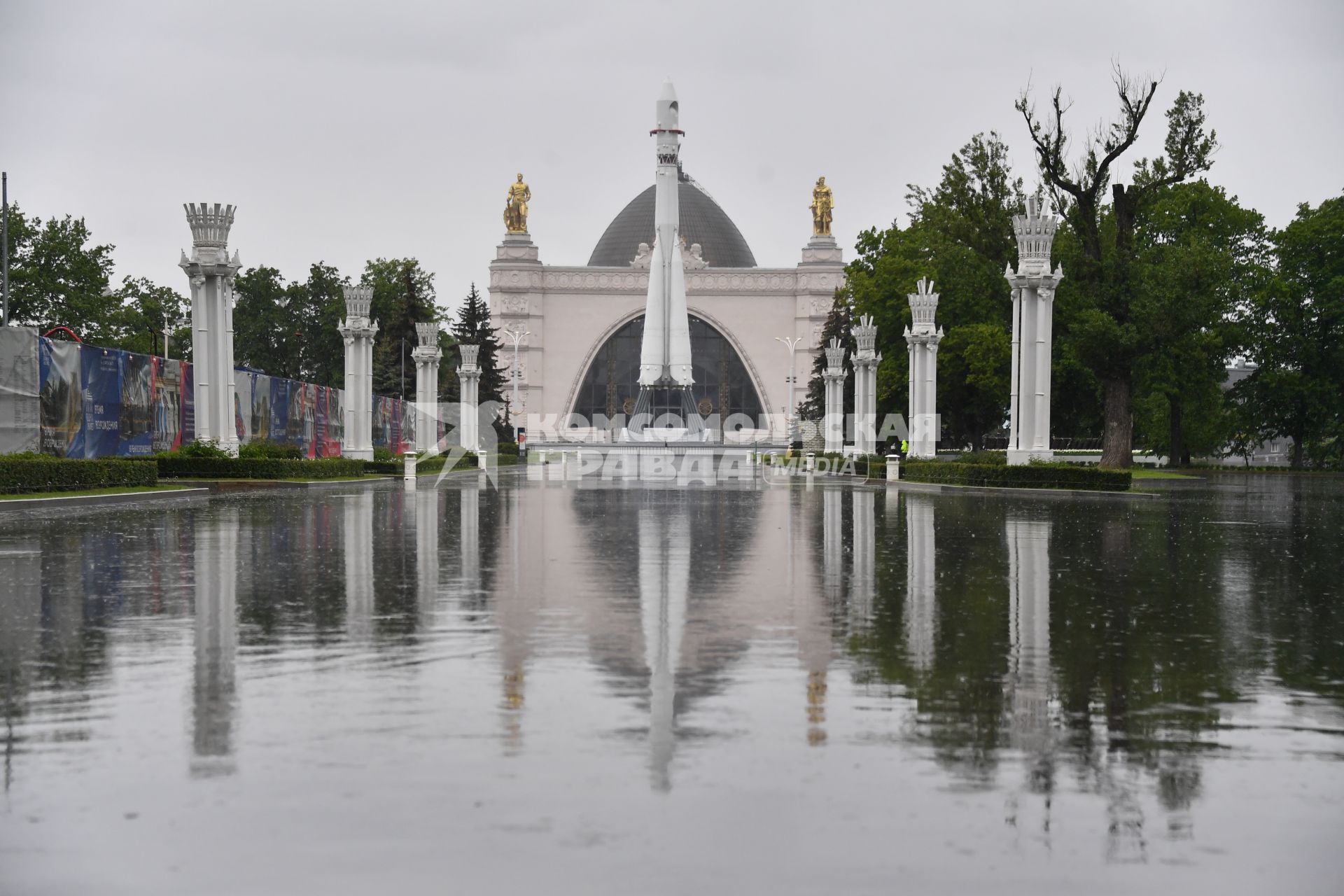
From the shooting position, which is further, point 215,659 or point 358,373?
point 358,373

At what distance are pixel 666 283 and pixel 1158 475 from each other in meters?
61.1

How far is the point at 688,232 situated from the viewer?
14475cm

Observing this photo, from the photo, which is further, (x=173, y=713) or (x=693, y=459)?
(x=693, y=459)

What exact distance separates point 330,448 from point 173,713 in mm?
47671

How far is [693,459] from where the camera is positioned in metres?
77.6

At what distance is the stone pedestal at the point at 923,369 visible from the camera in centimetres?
4784

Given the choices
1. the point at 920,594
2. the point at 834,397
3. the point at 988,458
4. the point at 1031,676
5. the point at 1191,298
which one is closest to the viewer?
the point at 1031,676

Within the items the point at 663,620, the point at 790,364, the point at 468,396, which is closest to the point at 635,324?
the point at 790,364

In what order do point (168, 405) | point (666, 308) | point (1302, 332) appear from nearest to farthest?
point (168, 405)
point (1302, 332)
point (666, 308)

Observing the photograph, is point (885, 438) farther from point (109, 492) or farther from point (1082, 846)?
point (1082, 846)

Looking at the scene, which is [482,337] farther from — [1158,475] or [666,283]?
[1158,475]

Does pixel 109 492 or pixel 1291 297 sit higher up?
pixel 1291 297

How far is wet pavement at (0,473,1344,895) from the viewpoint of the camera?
4.75 metres

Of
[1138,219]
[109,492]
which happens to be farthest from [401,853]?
[1138,219]
